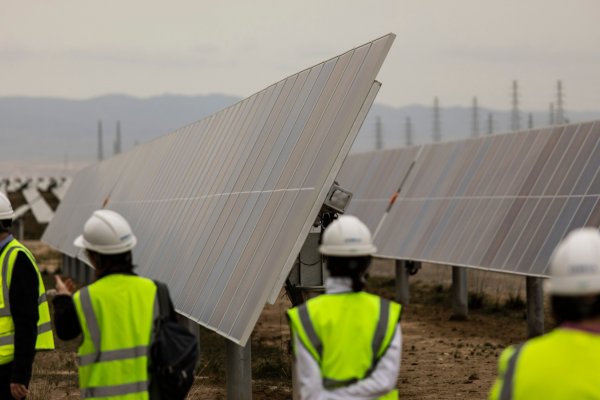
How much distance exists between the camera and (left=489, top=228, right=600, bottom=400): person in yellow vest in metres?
3.81

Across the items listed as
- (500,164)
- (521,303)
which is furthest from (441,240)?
(521,303)

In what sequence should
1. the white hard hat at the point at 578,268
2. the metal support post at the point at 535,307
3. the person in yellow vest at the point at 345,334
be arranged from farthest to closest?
the metal support post at the point at 535,307 → the person in yellow vest at the point at 345,334 → the white hard hat at the point at 578,268

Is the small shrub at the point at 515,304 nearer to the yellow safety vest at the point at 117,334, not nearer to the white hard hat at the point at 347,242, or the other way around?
the yellow safety vest at the point at 117,334

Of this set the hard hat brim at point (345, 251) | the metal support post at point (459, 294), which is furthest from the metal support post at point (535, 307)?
the hard hat brim at point (345, 251)

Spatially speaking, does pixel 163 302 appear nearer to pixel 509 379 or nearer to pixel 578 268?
pixel 509 379

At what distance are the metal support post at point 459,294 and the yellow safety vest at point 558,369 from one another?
17.9 metres

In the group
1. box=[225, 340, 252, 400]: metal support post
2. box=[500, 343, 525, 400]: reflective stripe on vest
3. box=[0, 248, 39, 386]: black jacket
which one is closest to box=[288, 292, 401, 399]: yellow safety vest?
box=[500, 343, 525, 400]: reflective stripe on vest

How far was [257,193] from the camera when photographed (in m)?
12.4

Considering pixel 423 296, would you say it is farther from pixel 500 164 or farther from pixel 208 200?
pixel 208 200

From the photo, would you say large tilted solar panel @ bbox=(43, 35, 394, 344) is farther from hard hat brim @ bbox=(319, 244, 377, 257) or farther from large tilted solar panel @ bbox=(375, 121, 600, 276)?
hard hat brim @ bbox=(319, 244, 377, 257)

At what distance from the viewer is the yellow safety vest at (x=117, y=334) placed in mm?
5637

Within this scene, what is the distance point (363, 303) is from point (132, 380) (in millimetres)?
1186

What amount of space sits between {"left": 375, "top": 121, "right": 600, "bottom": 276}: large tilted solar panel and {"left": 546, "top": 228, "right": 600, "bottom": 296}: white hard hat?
12164mm

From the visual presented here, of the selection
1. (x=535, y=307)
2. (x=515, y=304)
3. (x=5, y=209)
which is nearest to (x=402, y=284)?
(x=515, y=304)
